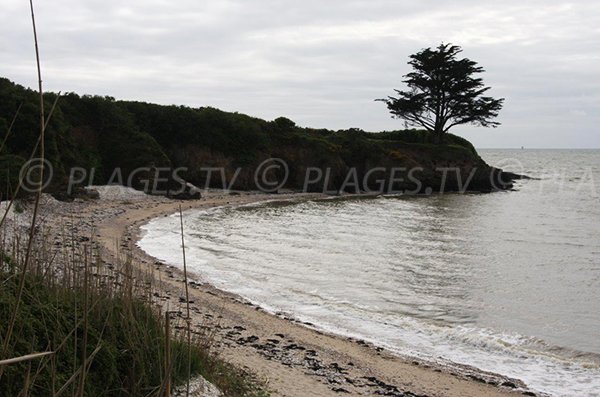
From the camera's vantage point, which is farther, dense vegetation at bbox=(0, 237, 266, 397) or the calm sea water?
the calm sea water

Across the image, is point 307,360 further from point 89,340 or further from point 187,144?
point 187,144

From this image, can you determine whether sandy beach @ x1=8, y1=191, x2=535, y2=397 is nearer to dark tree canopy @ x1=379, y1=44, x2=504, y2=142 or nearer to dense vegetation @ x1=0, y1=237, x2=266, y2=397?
dense vegetation @ x1=0, y1=237, x2=266, y2=397

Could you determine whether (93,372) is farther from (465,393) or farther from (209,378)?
(465,393)

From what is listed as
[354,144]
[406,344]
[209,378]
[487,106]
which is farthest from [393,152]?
[209,378]

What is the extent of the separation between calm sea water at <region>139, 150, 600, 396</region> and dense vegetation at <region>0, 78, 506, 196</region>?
7267 mm

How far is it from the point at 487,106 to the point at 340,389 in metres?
43.8

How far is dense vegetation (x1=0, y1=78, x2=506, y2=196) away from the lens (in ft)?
88.8

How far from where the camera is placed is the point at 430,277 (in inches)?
574

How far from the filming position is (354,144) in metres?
45.7

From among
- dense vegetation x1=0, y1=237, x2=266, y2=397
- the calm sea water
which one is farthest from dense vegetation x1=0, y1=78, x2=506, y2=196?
dense vegetation x1=0, y1=237, x2=266, y2=397

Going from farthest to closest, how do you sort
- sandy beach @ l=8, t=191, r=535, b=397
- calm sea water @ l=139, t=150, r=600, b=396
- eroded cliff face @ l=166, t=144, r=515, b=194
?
eroded cliff face @ l=166, t=144, r=515, b=194 < calm sea water @ l=139, t=150, r=600, b=396 < sandy beach @ l=8, t=191, r=535, b=397

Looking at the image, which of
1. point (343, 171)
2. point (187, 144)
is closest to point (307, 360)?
point (187, 144)

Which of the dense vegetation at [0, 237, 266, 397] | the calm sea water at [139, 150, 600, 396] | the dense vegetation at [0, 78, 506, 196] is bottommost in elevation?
the calm sea water at [139, 150, 600, 396]

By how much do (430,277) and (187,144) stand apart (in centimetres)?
2652
